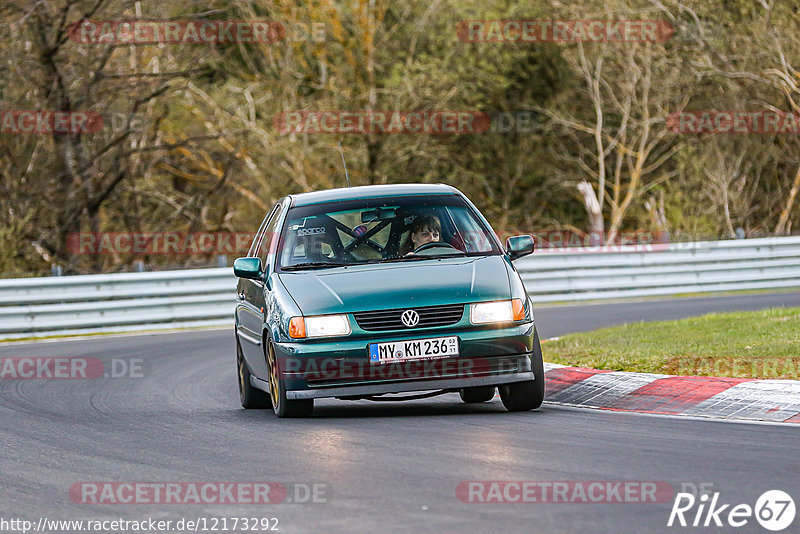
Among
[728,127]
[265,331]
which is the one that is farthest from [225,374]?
[728,127]

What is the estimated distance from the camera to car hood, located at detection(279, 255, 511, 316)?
938 cm

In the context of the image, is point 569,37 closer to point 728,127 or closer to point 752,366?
point 728,127

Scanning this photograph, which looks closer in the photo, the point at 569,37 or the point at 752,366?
the point at 752,366

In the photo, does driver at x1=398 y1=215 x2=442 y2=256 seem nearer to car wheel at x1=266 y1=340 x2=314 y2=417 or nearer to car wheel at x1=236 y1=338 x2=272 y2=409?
car wheel at x1=266 y1=340 x2=314 y2=417

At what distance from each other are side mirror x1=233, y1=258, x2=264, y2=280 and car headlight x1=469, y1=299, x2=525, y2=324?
2.05m

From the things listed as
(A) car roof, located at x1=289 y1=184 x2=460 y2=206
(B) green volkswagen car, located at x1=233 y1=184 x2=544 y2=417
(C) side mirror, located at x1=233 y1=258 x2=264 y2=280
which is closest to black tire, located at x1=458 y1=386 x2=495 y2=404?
(B) green volkswagen car, located at x1=233 y1=184 x2=544 y2=417

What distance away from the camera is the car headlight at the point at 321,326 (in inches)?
369

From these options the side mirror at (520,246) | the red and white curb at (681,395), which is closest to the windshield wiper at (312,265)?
the side mirror at (520,246)

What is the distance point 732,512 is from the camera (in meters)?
5.98

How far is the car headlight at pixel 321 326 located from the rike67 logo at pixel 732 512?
3.52 metres

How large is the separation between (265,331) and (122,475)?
2.66 meters

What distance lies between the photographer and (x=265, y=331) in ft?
33.4

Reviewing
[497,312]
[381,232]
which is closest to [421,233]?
[381,232]

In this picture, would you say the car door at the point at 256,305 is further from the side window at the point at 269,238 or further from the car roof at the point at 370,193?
the car roof at the point at 370,193
